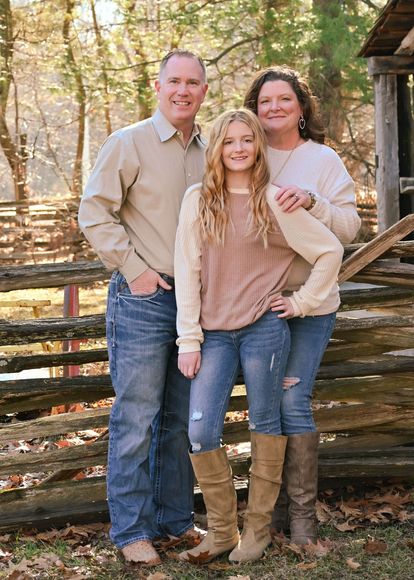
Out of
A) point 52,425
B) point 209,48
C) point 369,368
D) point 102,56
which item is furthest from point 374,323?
point 209,48

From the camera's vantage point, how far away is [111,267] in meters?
3.96

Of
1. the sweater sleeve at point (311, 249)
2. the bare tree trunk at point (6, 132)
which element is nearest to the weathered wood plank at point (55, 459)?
the sweater sleeve at point (311, 249)

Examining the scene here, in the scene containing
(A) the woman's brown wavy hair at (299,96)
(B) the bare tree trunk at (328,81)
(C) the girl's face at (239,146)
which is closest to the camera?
(C) the girl's face at (239,146)

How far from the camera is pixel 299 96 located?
3.95m

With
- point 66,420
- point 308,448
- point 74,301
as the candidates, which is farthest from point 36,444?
point 308,448

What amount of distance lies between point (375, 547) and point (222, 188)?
5.95ft

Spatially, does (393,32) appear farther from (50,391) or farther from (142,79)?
(142,79)

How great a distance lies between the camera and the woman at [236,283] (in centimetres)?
368

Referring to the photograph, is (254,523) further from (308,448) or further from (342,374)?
(342,374)

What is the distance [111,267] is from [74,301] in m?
3.11

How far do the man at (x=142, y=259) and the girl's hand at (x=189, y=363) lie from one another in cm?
19

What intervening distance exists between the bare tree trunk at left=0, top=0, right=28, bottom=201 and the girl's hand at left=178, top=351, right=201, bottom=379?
55.9ft

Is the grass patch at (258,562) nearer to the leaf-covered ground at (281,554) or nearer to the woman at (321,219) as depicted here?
the leaf-covered ground at (281,554)

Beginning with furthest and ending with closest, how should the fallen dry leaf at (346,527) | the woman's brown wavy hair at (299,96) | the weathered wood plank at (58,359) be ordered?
the weathered wood plank at (58,359)
the fallen dry leaf at (346,527)
the woman's brown wavy hair at (299,96)
